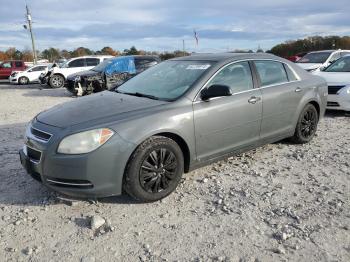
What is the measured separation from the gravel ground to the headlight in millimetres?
697

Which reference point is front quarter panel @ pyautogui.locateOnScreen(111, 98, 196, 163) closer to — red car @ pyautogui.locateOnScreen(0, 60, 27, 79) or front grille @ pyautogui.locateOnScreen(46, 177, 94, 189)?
front grille @ pyautogui.locateOnScreen(46, 177, 94, 189)

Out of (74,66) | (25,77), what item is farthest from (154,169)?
(25,77)

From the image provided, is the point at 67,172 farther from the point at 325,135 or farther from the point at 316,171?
the point at 325,135

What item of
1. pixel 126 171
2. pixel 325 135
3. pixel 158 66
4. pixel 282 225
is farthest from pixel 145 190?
pixel 325 135

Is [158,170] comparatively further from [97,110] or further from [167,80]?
[167,80]

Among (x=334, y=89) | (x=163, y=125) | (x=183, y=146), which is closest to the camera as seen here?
(x=163, y=125)

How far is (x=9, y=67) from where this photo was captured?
27.4 metres

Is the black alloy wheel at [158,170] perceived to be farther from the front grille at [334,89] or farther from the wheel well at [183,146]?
the front grille at [334,89]

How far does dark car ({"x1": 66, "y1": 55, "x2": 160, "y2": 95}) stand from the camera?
45.5ft

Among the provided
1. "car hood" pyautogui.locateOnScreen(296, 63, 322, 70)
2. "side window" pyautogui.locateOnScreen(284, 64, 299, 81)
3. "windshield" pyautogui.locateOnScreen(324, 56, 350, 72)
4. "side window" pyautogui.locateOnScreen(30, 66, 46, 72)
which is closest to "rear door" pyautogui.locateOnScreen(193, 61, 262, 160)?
"side window" pyautogui.locateOnScreen(284, 64, 299, 81)

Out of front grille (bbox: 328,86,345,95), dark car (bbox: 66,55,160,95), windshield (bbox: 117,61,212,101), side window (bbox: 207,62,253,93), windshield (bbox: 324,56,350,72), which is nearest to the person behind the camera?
windshield (bbox: 117,61,212,101)

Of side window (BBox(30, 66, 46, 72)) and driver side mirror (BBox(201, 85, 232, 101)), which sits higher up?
driver side mirror (BBox(201, 85, 232, 101))

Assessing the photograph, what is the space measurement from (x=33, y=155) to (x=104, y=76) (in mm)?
10279

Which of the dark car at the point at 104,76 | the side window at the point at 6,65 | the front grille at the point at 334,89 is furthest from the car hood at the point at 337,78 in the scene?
the side window at the point at 6,65
